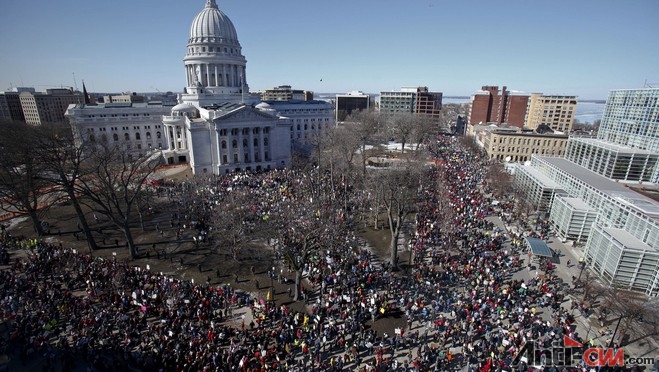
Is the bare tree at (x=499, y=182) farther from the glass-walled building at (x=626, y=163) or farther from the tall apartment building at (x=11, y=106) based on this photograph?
the tall apartment building at (x=11, y=106)

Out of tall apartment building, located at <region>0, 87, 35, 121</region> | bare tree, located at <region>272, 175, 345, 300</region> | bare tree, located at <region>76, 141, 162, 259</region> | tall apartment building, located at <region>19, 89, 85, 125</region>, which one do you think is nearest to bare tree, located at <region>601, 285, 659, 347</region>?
bare tree, located at <region>272, 175, 345, 300</region>

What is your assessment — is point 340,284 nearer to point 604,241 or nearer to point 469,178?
point 604,241

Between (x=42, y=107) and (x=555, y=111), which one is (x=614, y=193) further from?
(x=42, y=107)

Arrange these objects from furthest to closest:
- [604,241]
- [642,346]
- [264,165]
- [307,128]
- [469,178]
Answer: [307,128], [264,165], [469,178], [604,241], [642,346]

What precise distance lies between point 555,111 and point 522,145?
1637 inches

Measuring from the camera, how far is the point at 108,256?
1067 inches

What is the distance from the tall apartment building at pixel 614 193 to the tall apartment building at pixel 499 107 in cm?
4582

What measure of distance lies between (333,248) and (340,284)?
176 inches

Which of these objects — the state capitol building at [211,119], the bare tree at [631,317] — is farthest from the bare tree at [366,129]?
the bare tree at [631,317]

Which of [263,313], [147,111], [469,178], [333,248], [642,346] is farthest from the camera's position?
[147,111]

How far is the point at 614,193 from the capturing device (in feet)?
94.4

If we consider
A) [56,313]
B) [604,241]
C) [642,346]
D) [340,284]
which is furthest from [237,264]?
[604,241]

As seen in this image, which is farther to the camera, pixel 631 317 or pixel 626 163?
pixel 626 163

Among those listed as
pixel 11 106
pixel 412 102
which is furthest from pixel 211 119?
pixel 11 106
